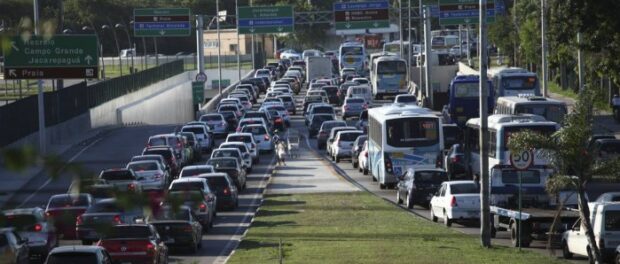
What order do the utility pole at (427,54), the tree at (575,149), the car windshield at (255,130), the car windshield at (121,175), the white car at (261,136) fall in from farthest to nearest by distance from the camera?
the utility pole at (427,54)
the white car at (261,136)
the car windshield at (255,130)
the car windshield at (121,175)
the tree at (575,149)

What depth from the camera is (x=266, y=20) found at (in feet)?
292

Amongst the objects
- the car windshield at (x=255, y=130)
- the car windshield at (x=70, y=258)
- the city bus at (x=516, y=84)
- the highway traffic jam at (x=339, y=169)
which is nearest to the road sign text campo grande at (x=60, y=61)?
the highway traffic jam at (x=339, y=169)

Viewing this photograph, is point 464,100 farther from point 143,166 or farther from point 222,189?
point 222,189

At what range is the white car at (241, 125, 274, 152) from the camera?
6025 cm

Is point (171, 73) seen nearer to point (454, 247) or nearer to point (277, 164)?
point (277, 164)

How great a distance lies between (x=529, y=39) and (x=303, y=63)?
40.0 metres

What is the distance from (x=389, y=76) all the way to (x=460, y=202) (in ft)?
183

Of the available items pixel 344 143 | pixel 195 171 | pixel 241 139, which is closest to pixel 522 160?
pixel 195 171

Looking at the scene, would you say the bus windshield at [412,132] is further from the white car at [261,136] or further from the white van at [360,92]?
the white van at [360,92]

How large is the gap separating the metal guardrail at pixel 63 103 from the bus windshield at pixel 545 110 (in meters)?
18.1

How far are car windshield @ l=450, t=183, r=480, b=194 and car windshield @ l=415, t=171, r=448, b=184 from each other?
4593 millimetres

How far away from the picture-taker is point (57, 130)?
63000 mm

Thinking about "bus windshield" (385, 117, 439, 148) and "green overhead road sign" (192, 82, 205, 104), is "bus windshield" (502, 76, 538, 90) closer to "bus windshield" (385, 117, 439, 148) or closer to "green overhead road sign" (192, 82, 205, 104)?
"bus windshield" (385, 117, 439, 148)

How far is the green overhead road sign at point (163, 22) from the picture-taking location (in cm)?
8162
